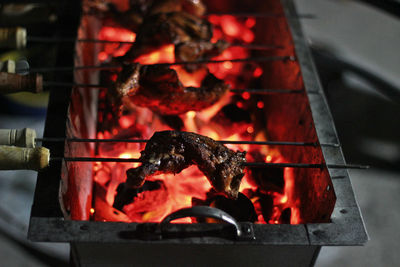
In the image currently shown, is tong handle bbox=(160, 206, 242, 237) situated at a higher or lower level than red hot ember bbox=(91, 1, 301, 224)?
higher

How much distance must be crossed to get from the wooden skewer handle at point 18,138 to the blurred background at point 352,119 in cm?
137

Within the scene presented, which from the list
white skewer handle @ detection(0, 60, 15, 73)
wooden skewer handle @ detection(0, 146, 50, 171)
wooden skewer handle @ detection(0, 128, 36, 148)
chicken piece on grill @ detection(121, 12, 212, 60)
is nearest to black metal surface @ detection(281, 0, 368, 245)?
chicken piece on grill @ detection(121, 12, 212, 60)

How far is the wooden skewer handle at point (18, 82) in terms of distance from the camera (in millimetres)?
2588

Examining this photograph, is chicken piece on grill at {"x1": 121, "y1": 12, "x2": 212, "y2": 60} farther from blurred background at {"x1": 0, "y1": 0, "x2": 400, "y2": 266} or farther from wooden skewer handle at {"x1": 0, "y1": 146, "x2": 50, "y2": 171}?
wooden skewer handle at {"x1": 0, "y1": 146, "x2": 50, "y2": 171}

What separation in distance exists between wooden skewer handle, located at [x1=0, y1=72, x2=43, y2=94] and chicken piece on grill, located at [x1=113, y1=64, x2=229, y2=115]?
477 mm

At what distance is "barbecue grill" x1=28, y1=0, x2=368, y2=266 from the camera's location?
2.10m

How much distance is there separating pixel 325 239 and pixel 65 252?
2.72 metres

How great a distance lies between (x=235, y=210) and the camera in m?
2.70

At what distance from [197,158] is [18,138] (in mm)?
1015

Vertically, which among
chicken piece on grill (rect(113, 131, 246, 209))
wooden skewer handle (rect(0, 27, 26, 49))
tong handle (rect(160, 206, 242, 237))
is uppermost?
wooden skewer handle (rect(0, 27, 26, 49))

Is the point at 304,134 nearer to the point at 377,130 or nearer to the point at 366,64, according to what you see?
the point at 377,130

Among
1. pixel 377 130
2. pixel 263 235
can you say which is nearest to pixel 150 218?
pixel 263 235

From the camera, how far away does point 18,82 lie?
2.61m

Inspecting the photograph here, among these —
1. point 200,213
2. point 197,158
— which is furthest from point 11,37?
point 200,213
